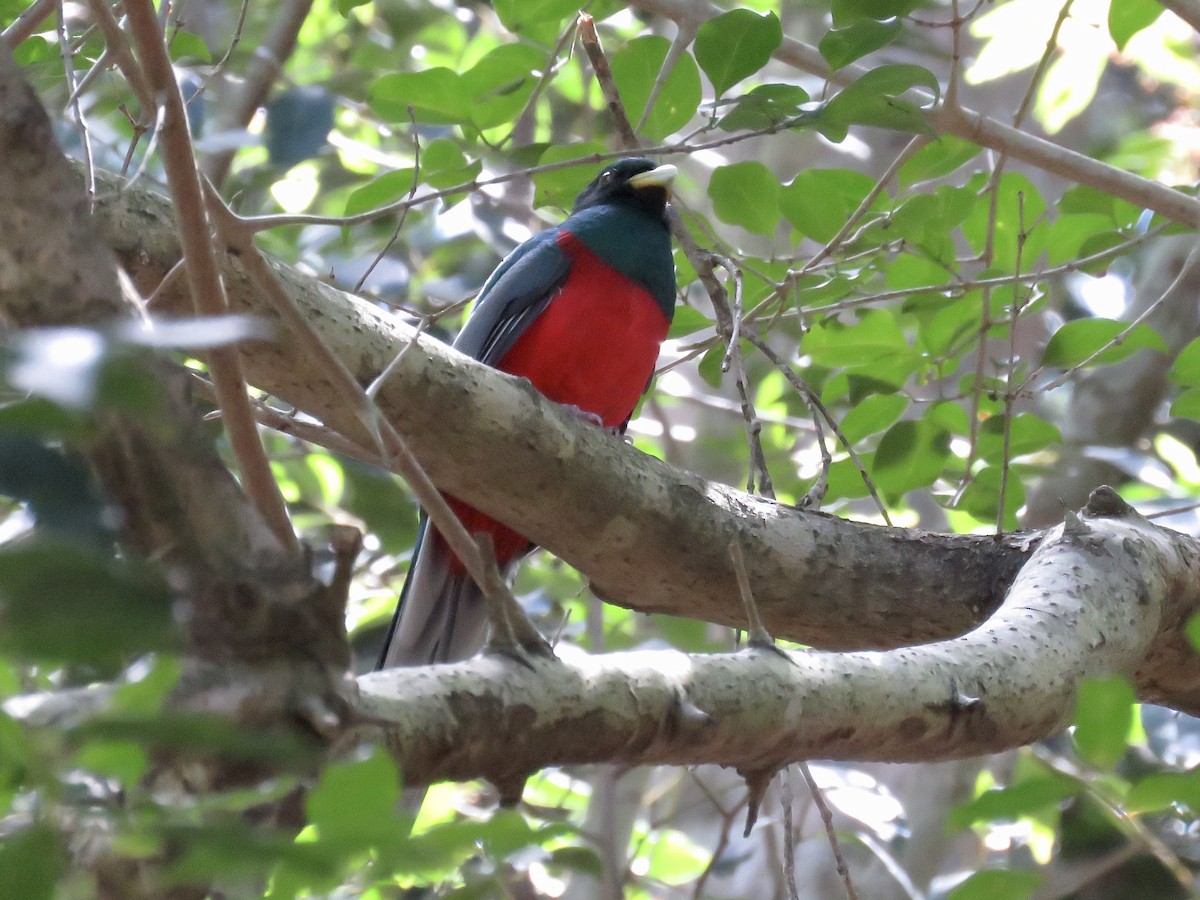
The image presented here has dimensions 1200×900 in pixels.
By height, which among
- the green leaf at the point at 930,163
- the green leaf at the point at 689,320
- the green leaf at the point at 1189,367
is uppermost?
the green leaf at the point at 930,163

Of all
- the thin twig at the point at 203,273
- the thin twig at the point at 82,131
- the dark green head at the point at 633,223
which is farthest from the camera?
the dark green head at the point at 633,223

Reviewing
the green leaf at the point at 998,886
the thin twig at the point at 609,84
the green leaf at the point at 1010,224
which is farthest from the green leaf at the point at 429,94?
the green leaf at the point at 998,886

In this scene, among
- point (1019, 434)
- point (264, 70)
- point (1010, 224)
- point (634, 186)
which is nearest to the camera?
point (1019, 434)

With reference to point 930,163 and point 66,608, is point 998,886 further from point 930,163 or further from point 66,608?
point 930,163

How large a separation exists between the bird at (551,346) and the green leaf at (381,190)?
0.70m

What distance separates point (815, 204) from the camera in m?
3.01

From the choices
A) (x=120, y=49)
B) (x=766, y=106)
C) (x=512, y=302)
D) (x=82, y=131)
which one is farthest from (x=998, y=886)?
(x=512, y=302)

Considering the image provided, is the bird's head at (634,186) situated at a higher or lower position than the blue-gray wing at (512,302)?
higher

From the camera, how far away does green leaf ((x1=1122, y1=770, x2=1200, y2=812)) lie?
106cm

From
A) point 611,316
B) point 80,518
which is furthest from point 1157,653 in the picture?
point 80,518

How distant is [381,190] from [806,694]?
1.69 metres

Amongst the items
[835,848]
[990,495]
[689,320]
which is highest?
[689,320]

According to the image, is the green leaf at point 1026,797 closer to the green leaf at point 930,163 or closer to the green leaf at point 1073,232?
the green leaf at point 930,163

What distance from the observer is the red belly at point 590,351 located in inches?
141
